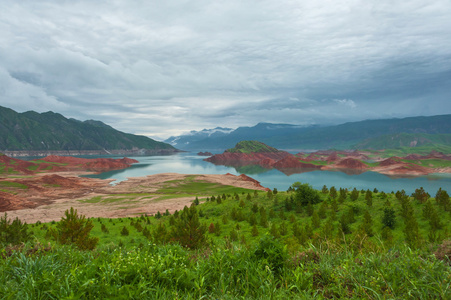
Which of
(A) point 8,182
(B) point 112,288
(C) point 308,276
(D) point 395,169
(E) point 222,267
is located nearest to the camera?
(B) point 112,288

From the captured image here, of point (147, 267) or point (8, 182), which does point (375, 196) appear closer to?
point (147, 267)

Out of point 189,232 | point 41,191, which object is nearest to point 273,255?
point 189,232

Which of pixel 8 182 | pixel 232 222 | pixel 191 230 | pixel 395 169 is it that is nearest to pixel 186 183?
pixel 8 182

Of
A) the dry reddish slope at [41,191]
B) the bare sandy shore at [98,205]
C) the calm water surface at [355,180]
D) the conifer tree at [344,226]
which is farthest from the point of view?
the calm water surface at [355,180]

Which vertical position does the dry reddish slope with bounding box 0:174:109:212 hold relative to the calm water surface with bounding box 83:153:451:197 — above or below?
above

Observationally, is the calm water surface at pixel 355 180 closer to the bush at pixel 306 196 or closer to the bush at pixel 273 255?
the bush at pixel 306 196

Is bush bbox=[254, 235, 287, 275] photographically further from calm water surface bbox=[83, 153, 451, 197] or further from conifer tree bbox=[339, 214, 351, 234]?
calm water surface bbox=[83, 153, 451, 197]

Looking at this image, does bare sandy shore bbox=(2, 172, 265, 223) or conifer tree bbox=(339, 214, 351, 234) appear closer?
conifer tree bbox=(339, 214, 351, 234)

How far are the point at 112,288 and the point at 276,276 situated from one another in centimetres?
309

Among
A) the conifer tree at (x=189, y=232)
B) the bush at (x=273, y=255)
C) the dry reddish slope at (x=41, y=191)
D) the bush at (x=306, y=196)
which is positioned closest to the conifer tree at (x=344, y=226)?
the bush at (x=306, y=196)

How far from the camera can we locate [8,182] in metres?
65.4

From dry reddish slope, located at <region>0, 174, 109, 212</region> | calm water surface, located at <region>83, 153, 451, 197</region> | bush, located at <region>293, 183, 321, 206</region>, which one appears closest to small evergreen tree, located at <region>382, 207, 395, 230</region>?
bush, located at <region>293, 183, 321, 206</region>

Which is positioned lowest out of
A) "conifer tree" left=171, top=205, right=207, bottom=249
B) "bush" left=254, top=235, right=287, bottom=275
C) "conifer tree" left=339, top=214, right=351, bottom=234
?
"conifer tree" left=339, top=214, right=351, bottom=234

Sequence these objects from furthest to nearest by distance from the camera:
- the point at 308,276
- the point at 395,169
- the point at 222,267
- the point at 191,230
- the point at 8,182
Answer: the point at 395,169 → the point at 8,182 → the point at 191,230 → the point at 222,267 → the point at 308,276
